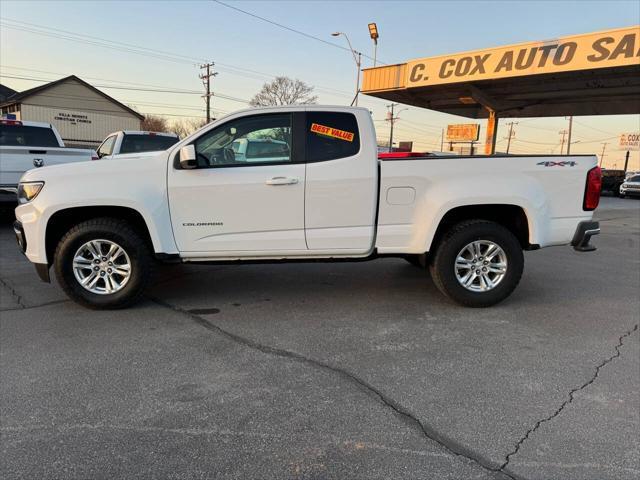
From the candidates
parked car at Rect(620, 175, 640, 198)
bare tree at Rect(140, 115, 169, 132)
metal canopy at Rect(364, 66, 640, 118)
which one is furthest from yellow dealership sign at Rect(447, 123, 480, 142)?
bare tree at Rect(140, 115, 169, 132)

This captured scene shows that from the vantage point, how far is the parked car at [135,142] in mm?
9815

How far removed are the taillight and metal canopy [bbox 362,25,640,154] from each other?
522 inches

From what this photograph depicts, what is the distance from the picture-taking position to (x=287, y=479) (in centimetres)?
223

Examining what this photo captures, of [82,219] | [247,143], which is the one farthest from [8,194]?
[247,143]

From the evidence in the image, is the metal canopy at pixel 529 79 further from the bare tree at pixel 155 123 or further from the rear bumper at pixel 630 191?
the bare tree at pixel 155 123

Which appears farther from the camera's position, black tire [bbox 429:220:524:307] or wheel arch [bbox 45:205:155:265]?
black tire [bbox 429:220:524:307]

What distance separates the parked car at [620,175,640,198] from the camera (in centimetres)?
2870

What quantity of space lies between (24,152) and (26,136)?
1.46 metres

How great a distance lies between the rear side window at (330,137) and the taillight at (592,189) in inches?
95.9

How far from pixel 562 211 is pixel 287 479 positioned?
4.00 m

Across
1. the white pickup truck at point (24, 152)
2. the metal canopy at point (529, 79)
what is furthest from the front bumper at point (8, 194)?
the metal canopy at point (529, 79)

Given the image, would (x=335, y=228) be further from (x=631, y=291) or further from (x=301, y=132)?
(x=631, y=291)

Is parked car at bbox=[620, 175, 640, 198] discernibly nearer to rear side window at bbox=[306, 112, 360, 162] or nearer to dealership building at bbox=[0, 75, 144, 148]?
rear side window at bbox=[306, 112, 360, 162]

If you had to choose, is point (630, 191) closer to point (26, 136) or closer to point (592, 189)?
point (592, 189)
